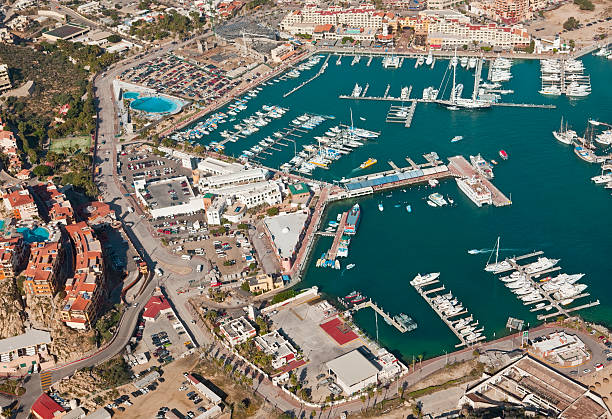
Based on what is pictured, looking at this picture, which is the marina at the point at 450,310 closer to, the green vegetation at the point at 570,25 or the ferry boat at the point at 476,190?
the ferry boat at the point at 476,190

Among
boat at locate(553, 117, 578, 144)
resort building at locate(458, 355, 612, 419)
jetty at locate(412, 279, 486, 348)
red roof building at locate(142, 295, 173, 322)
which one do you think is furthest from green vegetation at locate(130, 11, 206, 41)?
resort building at locate(458, 355, 612, 419)

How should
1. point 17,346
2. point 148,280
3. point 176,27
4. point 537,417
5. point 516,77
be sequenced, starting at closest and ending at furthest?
point 537,417 → point 17,346 → point 148,280 → point 516,77 → point 176,27

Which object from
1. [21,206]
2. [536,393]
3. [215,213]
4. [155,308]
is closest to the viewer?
[536,393]

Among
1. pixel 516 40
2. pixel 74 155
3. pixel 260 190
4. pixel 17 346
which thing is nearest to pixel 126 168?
pixel 74 155

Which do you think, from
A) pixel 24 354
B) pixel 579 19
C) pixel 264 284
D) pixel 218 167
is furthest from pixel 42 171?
pixel 579 19

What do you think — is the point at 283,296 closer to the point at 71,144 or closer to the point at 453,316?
the point at 453,316

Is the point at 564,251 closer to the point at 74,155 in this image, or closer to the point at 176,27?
the point at 74,155
